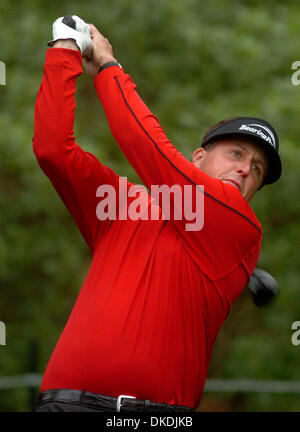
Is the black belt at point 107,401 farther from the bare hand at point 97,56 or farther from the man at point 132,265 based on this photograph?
the bare hand at point 97,56

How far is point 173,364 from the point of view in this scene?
8.02 feet

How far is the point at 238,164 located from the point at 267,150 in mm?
127

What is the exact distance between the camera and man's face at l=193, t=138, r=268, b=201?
2793mm

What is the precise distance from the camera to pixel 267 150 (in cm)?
284

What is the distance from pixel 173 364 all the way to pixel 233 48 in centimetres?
385

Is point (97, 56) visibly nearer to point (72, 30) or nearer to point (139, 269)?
point (72, 30)

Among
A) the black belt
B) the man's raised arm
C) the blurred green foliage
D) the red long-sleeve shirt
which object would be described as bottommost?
the black belt

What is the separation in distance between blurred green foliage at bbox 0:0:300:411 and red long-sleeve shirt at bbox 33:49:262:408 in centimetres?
291
